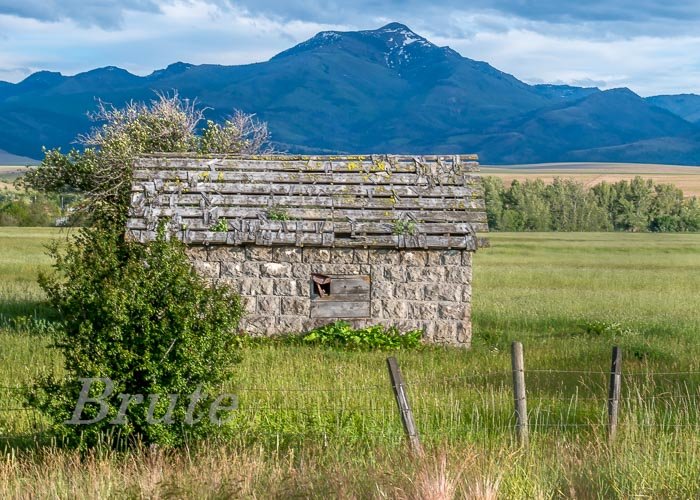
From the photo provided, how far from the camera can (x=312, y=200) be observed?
62.2 ft

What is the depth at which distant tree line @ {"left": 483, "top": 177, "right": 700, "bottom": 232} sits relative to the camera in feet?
303

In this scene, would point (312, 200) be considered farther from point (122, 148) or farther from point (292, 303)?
point (122, 148)

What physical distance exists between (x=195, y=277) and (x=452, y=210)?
983cm

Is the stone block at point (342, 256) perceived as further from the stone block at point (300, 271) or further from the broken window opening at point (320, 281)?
the stone block at point (300, 271)

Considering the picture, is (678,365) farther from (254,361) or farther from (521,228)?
(521,228)

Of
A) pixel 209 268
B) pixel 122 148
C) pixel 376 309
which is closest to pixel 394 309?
pixel 376 309

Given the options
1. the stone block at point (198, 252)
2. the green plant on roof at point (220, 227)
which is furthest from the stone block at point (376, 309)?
the stone block at point (198, 252)

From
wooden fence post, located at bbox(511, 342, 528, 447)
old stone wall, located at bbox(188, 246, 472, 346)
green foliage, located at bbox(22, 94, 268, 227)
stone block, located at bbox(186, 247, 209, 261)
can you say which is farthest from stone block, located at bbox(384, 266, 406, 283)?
wooden fence post, located at bbox(511, 342, 528, 447)

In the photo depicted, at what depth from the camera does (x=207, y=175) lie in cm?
1944

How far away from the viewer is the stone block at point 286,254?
18.2 meters

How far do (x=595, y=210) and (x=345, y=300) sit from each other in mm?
82879

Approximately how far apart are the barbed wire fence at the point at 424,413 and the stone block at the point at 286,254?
16.9 feet

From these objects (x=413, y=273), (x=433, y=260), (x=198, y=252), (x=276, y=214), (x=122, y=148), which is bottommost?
(x=413, y=273)

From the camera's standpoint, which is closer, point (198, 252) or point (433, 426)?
point (433, 426)
